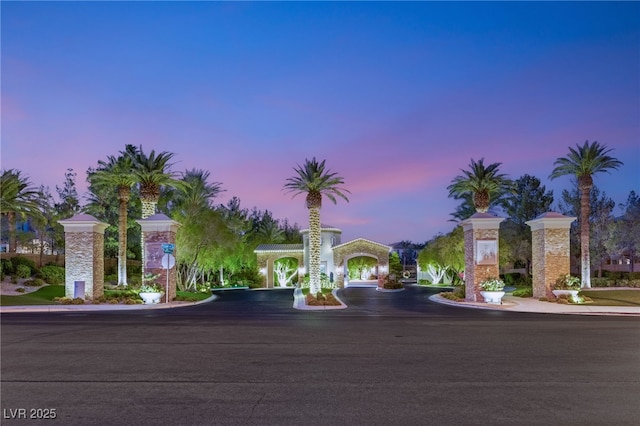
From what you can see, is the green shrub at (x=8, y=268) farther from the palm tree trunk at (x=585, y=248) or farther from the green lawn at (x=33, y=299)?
the palm tree trunk at (x=585, y=248)

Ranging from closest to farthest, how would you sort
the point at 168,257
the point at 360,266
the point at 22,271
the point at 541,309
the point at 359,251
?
the point at 541,309, the point at 168,257, the point at 22,271, the point at 359,251, the point at 360,266

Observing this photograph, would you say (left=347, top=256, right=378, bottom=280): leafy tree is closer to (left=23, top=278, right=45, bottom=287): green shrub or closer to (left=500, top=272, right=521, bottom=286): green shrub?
(left=500, top=272, right=521, bottom=286): green shrub

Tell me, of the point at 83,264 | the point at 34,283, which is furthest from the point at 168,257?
the point at 34,283

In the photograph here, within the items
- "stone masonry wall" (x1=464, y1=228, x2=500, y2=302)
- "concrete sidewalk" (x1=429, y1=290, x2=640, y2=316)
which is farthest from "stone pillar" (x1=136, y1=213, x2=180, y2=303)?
"stone masonry wall" (x1=464, y1=228, x2=500, y2=302)

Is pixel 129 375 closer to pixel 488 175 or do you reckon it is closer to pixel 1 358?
pixel 1 358

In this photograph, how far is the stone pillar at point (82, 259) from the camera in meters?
28.5

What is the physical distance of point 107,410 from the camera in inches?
282

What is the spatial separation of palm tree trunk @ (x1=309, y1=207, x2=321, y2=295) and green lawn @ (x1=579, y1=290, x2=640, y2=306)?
14.8m

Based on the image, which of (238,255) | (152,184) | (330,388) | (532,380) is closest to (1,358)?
(330,388)

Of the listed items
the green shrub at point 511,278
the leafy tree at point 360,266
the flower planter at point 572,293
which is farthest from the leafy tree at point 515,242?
the leafy tree at point 360,266

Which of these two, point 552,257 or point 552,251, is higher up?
point 552,251

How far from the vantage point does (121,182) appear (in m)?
38.9

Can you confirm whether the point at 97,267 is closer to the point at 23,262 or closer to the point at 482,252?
the point at 23,262

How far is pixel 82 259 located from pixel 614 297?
2977 centimetres
